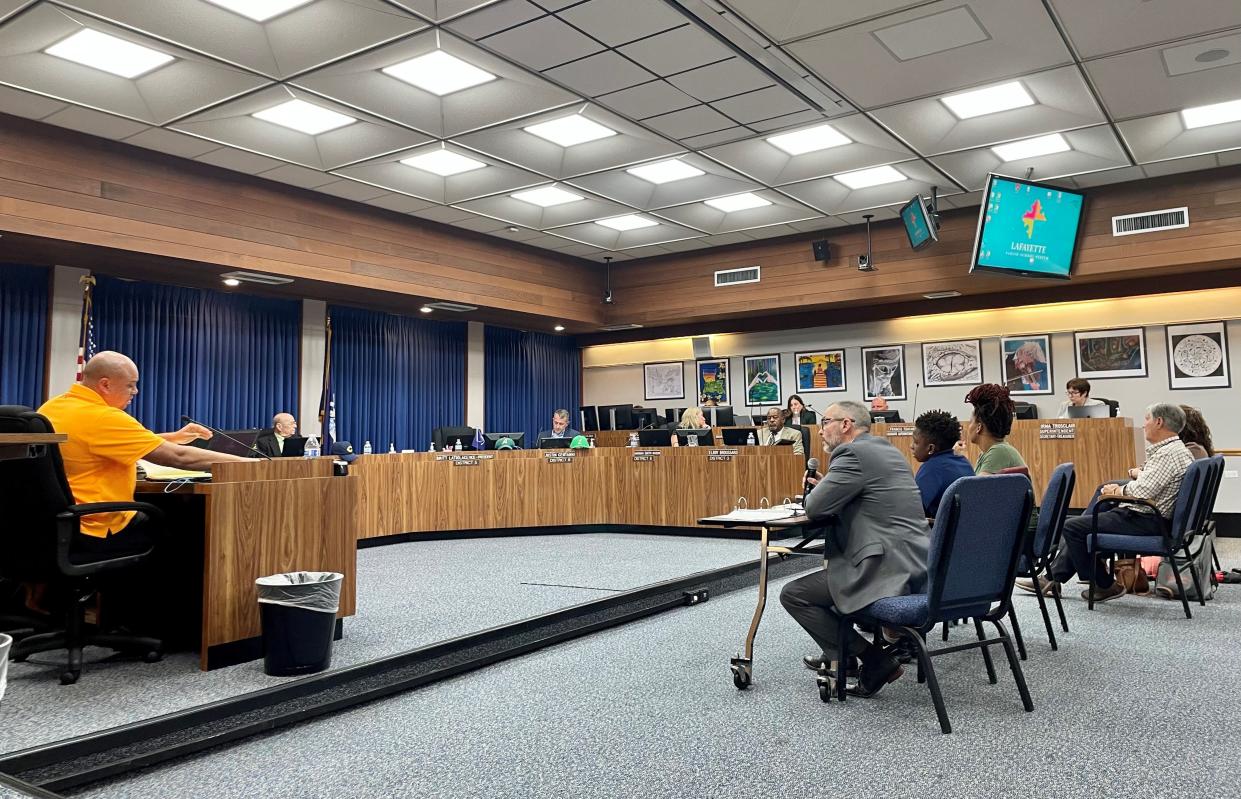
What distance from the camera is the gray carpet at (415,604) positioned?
3.06 metres

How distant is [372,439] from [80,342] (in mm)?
3320

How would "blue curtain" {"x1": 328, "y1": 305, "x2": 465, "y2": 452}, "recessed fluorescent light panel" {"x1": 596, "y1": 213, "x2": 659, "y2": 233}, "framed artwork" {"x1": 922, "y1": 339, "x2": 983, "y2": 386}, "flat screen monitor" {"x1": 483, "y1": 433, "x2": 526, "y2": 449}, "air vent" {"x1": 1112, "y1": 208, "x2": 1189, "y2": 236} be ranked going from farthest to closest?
"framed artwork" {"x1": 922, "y1": 339, "x2": 983, "y2": 386} → "blue curtain" {"x1": 328, "y1": 305, "x2": 465, "y2": 452} → "flat screen monitor" {"x1": 483, "y1": 433, "x2": 526, "y2": 449} → "recessed fluorescent light panel" {"x1": 596, "y1": 213, "x2": 659, "y2": 233} → "air vent" {"x1": 1112, "y1": 208, "x2": 1189, "y2": 236}

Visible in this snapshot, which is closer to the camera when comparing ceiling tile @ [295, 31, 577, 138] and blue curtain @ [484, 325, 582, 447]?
ceiling tile @ [295, 31, 577, 138]

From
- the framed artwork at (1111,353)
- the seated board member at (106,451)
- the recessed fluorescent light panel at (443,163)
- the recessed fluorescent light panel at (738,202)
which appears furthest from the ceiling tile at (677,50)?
the framed artwork at (1111,353)

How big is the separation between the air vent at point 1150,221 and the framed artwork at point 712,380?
16.7 ft

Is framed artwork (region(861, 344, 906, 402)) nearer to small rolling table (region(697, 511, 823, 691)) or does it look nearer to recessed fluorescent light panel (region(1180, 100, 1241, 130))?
recessed fluorescent light panel (region(1180, 100, 1241, 130))

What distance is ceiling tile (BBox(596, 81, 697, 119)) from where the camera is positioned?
19.0 ft

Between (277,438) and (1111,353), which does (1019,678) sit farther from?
(1111,353)

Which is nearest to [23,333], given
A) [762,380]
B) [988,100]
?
[988,100]

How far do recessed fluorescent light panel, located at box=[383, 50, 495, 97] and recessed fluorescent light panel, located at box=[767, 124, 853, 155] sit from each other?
2.52 m

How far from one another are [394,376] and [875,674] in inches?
317

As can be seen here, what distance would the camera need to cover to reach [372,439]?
9.99 metres

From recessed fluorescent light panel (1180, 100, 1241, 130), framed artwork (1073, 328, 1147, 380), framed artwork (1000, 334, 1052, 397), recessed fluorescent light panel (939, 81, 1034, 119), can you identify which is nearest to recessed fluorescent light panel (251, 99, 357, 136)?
recessed fluorescent light panel (939, 81, 1034, 119)

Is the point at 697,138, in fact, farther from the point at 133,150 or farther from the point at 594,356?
the point at 594,356
